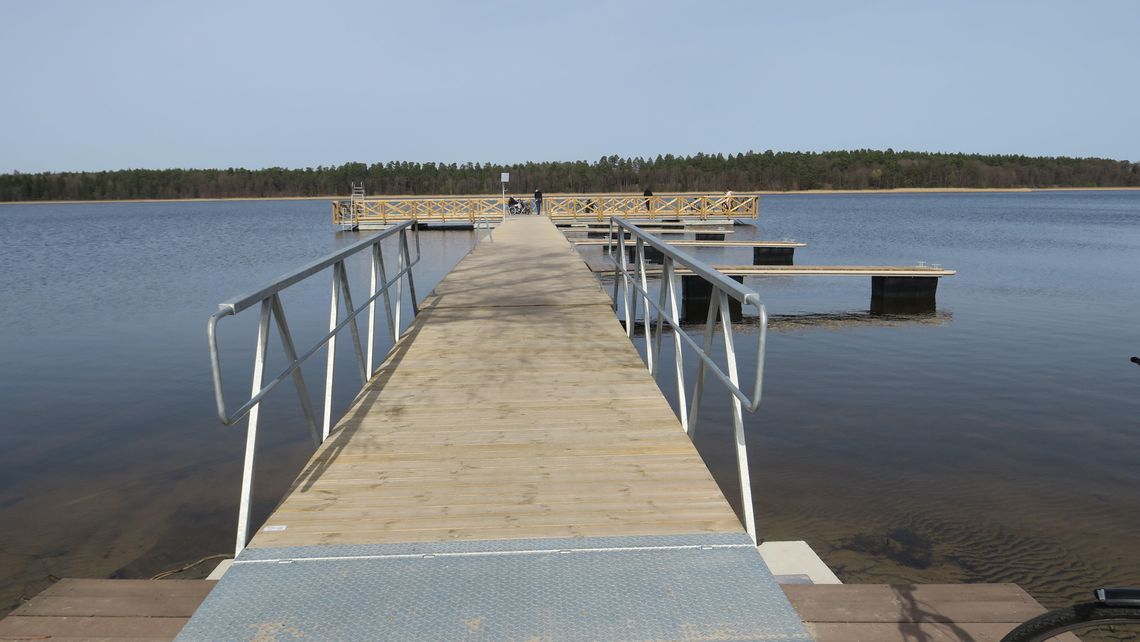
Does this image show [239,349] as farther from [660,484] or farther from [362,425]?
[660,484]

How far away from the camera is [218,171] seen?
529 ft

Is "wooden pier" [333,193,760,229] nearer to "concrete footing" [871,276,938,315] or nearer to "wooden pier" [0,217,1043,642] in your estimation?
"concrete footing" [871,276,938,315]

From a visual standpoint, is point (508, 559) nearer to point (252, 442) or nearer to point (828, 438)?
point (252, 442)

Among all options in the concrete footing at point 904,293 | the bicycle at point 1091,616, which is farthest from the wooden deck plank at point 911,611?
the concrete footing at point 904,293

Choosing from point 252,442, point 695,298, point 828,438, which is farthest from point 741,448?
point 695,298

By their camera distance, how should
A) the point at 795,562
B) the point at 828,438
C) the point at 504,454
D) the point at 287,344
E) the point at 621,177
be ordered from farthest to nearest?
the point at 621,177 → the point at 828,438 → the point at 287,344 → the point at 795,562 → the point at 504,454

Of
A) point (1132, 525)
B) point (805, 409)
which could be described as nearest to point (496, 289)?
point (805, 409)

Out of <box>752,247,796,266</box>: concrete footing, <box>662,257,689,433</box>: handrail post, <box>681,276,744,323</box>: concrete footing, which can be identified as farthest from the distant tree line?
<box>662,257,689,433</box>: handrail post

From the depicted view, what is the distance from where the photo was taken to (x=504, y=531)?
2949 mm

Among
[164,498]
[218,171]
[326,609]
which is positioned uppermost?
→ [218,171]

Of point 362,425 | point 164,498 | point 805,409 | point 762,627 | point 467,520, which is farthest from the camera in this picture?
point 805,409

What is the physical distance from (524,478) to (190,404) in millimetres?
7378

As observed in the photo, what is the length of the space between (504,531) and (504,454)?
0.87 m

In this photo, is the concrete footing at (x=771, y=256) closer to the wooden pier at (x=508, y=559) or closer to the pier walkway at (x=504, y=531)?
the pier walkway at (x=504, y=531)
